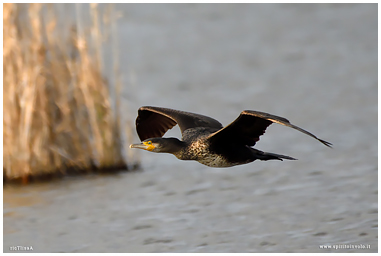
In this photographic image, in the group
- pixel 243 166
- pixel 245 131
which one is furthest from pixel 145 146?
pixel 243 166

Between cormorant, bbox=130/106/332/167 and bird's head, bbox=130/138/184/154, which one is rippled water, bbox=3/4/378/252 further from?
bird's head, bbox=130/138/184/154

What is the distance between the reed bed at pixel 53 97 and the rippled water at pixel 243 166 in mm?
364

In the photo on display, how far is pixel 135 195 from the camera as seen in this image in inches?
445

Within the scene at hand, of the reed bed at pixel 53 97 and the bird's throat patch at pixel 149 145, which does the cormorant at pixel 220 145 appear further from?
the reed bed at pixel 53 97

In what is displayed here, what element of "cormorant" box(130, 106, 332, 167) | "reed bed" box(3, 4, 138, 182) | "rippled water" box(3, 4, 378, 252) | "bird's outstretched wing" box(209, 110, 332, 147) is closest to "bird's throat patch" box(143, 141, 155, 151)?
"cormorant" box(130, 106, 332, 167)

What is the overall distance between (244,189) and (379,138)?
9.38 ft

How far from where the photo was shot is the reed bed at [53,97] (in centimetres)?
1085

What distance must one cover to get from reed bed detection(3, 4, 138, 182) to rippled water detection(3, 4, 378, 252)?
1.20ft

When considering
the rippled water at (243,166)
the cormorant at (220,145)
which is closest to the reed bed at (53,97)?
the rippled water at (243,166)

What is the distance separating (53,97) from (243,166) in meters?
3.19

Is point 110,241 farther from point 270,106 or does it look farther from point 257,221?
point 270,106

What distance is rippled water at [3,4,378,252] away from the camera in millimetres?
9555

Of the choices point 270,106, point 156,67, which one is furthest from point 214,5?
point 270,106

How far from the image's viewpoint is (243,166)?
41.4ft
